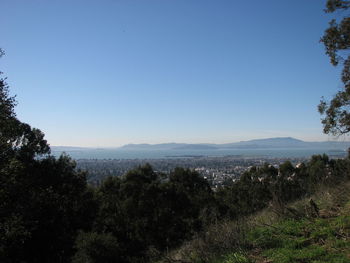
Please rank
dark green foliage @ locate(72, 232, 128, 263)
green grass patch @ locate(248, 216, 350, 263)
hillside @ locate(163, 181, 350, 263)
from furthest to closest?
dark green foliage @ locate(72, 232, 128, 263)
hillside @ locate(163, 181, 350, 263)
green grass patch @ locate(248, 216, 350, 263)

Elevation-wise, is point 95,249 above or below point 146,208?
below

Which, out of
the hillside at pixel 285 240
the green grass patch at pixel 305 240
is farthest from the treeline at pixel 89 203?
the green grass patch at pixel 305 240

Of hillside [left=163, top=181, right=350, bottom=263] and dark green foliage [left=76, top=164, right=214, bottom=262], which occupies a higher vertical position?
hillside [left=163, top=181, right=350, bottom=263]

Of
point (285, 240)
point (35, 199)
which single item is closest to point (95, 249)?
point (35, 199)

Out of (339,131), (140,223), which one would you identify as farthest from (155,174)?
(339,131)

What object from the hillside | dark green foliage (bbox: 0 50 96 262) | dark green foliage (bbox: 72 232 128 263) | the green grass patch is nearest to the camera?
the green grass patch

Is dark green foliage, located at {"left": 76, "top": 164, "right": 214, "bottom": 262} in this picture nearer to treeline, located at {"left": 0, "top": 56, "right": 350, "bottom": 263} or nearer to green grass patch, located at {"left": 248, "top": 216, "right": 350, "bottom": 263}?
treeline, located at {"left": 0, "top": 56, "right": 350, "bottom": 263}

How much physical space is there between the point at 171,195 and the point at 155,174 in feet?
7.26

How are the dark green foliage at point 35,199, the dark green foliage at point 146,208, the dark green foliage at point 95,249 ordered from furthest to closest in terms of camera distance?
the dark green foliage at point 146,208
the dark green foliage at point 95,249
the dark green foliage at point 35,199

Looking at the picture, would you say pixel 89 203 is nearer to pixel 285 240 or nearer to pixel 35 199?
pixel 35 199

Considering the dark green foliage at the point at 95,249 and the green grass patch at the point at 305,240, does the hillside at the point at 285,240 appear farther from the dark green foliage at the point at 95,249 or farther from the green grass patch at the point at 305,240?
the dark green foliage at the point at 95,249

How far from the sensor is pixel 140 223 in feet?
74.8

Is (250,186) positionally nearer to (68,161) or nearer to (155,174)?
(155,174)

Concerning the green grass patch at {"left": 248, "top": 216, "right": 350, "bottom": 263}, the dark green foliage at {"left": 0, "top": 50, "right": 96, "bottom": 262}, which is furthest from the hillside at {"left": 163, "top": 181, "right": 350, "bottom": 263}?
the dark green foliage at {"left": 0, "top": 50, "right": 96, "bottom": 262}
